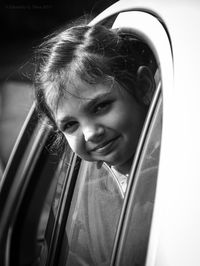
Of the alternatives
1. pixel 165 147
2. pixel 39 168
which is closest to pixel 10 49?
pixel 39 168

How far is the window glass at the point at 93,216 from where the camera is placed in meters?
0.72

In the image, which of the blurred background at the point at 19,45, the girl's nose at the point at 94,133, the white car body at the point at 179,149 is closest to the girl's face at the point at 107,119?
the girl's nose at the point at 94,133

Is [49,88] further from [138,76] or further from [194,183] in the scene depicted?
[194,183]

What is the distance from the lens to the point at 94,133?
687 millimetres

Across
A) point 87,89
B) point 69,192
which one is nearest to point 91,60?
point 87,89

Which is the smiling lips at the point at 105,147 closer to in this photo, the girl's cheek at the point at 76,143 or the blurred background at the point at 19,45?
the girl's cheek at the point at 76,143

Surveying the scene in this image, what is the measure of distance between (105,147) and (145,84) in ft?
0.48

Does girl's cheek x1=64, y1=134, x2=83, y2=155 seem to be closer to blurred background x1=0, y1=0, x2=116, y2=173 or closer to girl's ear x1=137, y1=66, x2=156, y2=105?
girl's ear x1=137, y1=66, x2=156, y2=105

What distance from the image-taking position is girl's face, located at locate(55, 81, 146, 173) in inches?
26.2

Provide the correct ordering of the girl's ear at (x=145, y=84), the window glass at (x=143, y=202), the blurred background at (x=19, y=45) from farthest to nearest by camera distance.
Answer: the blurred background at (x=19, y=45) < the girl's ear at (x=145, y=84) < the window glass at (x=143, y=202)

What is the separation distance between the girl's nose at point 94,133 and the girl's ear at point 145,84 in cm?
10

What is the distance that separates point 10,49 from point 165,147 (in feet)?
2.81

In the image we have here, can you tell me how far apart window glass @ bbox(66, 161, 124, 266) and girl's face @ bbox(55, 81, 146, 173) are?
61mm

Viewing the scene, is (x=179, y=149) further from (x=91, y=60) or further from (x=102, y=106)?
(x=91, y=60)
